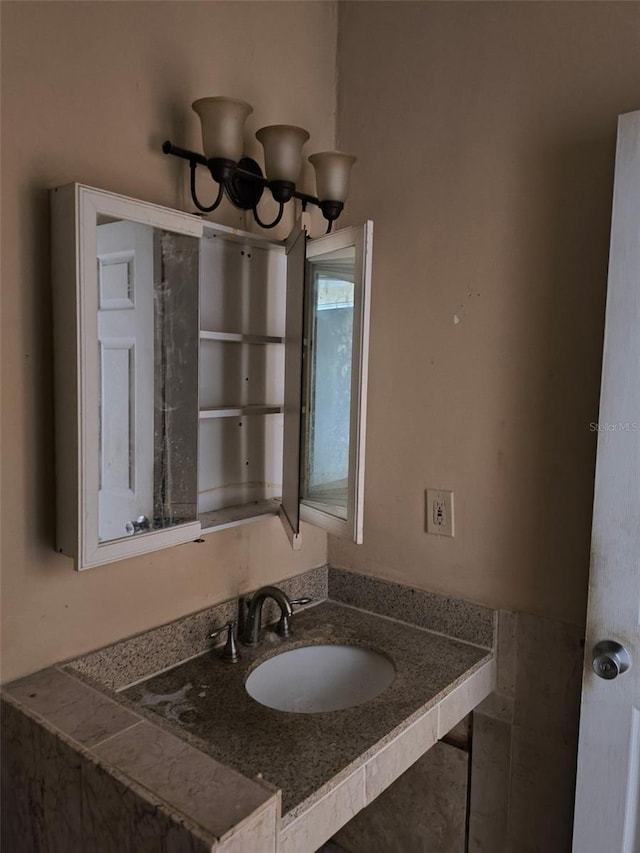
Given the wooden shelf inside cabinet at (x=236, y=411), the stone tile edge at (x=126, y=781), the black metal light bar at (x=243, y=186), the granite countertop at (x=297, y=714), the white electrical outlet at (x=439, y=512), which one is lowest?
the granite countertop at (x=297, y=714)

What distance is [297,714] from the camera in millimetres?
1218

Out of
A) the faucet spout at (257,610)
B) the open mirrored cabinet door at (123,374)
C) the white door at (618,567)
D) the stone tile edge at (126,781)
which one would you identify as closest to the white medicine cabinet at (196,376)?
the open mirrored cabinet door at (123,374)

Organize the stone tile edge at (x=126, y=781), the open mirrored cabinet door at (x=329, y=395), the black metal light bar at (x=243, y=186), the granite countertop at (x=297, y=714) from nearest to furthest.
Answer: the stone tile edge at (x=126, y=781), the granite countertop at (x=297, y=714), the black metal light bar at (x=243, y=186), the open mirrored cabinet door at (x=329, y=395)

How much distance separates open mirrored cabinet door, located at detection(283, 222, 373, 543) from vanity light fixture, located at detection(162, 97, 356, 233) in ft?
0.48

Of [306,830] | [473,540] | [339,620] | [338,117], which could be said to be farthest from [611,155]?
[306,830]

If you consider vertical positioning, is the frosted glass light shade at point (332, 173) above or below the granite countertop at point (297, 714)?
above

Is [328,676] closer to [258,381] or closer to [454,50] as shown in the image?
[258,381]

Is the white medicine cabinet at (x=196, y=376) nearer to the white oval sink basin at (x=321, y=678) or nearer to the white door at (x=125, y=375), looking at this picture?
the white door at (x=125, y=375)

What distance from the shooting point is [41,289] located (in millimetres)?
1107

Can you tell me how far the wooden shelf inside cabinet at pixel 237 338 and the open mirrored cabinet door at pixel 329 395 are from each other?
5 centimetres

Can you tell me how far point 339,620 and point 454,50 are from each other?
4.66 feet

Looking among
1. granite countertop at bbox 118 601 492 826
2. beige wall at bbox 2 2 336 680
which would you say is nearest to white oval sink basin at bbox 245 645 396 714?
granite countertop at bbox 118 601 492 826

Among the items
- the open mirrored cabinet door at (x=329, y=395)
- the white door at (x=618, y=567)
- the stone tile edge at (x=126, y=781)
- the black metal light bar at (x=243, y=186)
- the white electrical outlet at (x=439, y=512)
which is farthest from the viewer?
the white electrical outlet at (x=439, y=512)

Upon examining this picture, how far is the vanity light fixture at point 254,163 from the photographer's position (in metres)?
1.25
